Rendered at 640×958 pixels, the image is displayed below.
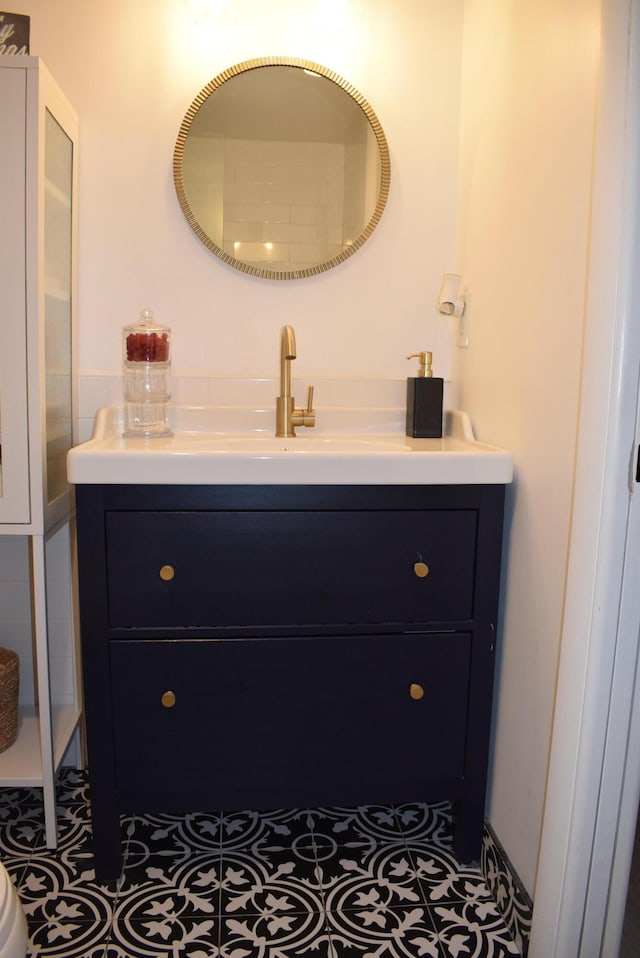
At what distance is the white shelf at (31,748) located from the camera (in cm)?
158

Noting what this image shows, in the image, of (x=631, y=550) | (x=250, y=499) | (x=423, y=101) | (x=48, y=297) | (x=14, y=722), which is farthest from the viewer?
(x=423, y=101)

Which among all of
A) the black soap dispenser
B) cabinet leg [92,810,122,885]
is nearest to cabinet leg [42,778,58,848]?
cabinet leg [92,810,122,885]

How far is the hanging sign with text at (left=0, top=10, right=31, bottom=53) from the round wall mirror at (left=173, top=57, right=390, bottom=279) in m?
0.40

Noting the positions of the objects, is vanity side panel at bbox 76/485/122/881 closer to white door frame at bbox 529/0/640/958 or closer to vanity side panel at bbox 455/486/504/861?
vanity side panel at bbox 455/486/504/861

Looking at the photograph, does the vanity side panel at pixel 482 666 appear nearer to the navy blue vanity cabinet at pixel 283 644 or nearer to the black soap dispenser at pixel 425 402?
the navy blue vanity cabinet at pixel 283 644

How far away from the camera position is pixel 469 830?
153cm

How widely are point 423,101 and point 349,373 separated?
2.26 feet

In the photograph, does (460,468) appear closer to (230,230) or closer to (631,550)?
(631,550)

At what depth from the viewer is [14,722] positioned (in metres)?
1.71

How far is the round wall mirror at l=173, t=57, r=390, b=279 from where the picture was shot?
1764 millimetres

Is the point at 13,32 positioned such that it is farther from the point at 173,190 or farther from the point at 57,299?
the point at 57,299

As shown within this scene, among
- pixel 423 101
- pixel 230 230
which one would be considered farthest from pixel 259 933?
pixel 423 101

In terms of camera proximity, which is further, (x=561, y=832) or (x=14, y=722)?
(x=14, y=722)

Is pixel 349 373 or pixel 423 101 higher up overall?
pixel 423 101
